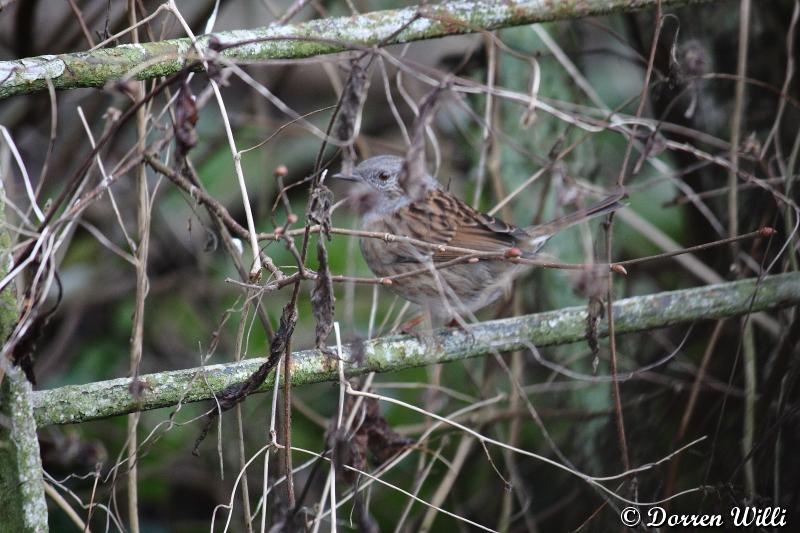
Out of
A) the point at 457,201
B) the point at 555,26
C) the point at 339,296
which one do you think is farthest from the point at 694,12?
the point at 339,296

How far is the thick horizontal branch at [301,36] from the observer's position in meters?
2.52

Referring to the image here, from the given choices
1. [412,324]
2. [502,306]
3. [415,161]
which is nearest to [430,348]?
[412,324]

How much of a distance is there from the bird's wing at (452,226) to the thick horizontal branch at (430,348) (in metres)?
0.90

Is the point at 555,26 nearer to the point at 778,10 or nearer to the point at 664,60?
the point at 664,60

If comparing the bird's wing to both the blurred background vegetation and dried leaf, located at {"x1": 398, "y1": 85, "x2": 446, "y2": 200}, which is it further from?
dried leaf, located at {"x1": 398, "y1": 85, "x2": 446, "y2": 200}

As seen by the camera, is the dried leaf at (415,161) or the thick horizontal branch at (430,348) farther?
the thick horizontal branch at (430,348)

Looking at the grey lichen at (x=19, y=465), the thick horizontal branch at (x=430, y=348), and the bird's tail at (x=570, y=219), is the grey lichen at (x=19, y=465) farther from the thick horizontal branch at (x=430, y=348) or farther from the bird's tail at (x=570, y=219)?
the bird's tail at (x=570, y=219)

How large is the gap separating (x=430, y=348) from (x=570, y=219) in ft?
3.34

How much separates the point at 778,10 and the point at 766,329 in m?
1.71

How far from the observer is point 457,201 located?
4242mm

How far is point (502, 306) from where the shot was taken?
4359 millimetres

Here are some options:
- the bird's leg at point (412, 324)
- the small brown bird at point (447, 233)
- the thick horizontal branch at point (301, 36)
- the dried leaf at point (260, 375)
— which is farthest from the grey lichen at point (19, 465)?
the small brown bird at point (447, 233)

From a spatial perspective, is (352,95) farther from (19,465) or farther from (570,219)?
(570,219)

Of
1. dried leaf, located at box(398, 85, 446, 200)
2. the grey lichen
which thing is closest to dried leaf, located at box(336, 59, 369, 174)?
dried leaf, located at box(398, 85, 446, 200)
